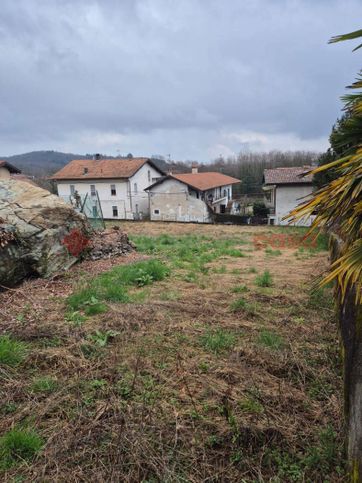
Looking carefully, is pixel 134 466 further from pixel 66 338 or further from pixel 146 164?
pixel 146 164

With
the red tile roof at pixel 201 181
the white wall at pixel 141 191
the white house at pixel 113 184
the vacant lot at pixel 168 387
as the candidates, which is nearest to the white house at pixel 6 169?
the white house at pixel 113 184

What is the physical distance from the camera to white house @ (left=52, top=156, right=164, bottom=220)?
120 feet

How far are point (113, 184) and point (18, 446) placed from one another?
120 ft

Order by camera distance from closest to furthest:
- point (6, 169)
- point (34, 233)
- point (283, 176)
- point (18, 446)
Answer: point (18, 446), point (34, 233), point (283, 176), point (6, 169)

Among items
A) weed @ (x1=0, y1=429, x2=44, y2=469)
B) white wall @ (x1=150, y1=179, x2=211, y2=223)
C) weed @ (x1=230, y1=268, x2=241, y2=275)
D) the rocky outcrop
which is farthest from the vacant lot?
white wall @ (x1=150, y1=179, x2=211, y2=223)

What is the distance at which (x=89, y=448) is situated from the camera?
7.65 ft

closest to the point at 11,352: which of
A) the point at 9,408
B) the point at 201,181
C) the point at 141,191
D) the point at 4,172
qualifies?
the point at 9,408

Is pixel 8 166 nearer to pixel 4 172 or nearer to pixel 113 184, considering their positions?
pixel 4 172

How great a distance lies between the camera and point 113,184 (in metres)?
37.1

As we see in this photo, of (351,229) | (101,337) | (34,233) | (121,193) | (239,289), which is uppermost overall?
(351,229)

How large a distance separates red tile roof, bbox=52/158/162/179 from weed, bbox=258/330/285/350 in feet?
110

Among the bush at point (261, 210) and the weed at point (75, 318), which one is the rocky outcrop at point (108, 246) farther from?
the bush at point (261, 210)

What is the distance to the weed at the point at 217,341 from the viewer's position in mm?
3809

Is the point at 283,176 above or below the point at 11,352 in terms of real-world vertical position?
above
